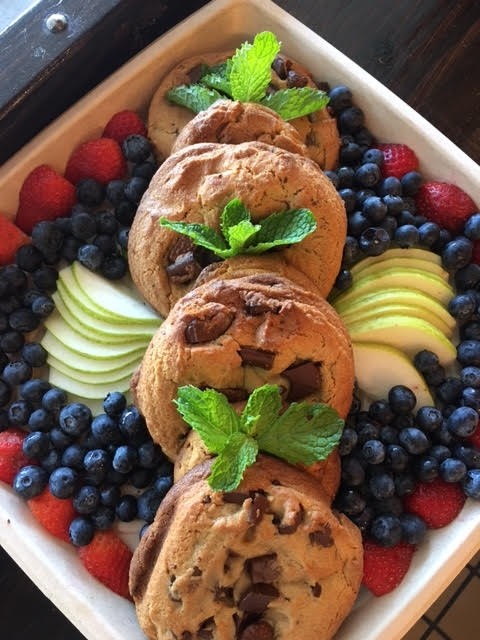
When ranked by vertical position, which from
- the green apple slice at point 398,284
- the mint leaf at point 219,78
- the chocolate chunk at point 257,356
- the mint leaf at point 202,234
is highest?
the mint leaf at point 219,78

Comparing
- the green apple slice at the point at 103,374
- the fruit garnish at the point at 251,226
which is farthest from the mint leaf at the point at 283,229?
the green apple slice at the point at 103,374

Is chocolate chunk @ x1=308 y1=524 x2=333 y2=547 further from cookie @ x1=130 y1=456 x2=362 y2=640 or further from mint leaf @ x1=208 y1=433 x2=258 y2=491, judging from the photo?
mint leaf @ x1=208 y1=433 x2=258 y2=491

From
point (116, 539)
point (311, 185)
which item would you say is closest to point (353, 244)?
point (311, 185)

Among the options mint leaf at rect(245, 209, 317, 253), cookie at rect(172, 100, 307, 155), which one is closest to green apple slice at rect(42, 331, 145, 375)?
mint leaf at rect(245, 209, 317, 253)

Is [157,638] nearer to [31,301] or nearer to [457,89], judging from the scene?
[31,301]

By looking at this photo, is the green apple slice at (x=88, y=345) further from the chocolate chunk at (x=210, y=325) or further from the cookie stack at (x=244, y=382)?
the chocolate chunk at (x=210, y=325)

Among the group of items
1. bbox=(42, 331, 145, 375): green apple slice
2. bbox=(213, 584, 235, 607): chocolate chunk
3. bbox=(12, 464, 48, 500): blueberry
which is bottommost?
bbox=(213, 584, 235, 607): chocolate chunk

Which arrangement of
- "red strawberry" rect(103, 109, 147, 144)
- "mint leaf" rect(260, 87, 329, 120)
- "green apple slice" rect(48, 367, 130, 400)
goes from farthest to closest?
"red strawberry" rect(103, 109, 147, 144)
"mint leaf" rect(260, 87, 329, 120)
"green apple slice" rect(48, 367, 130, 400)
